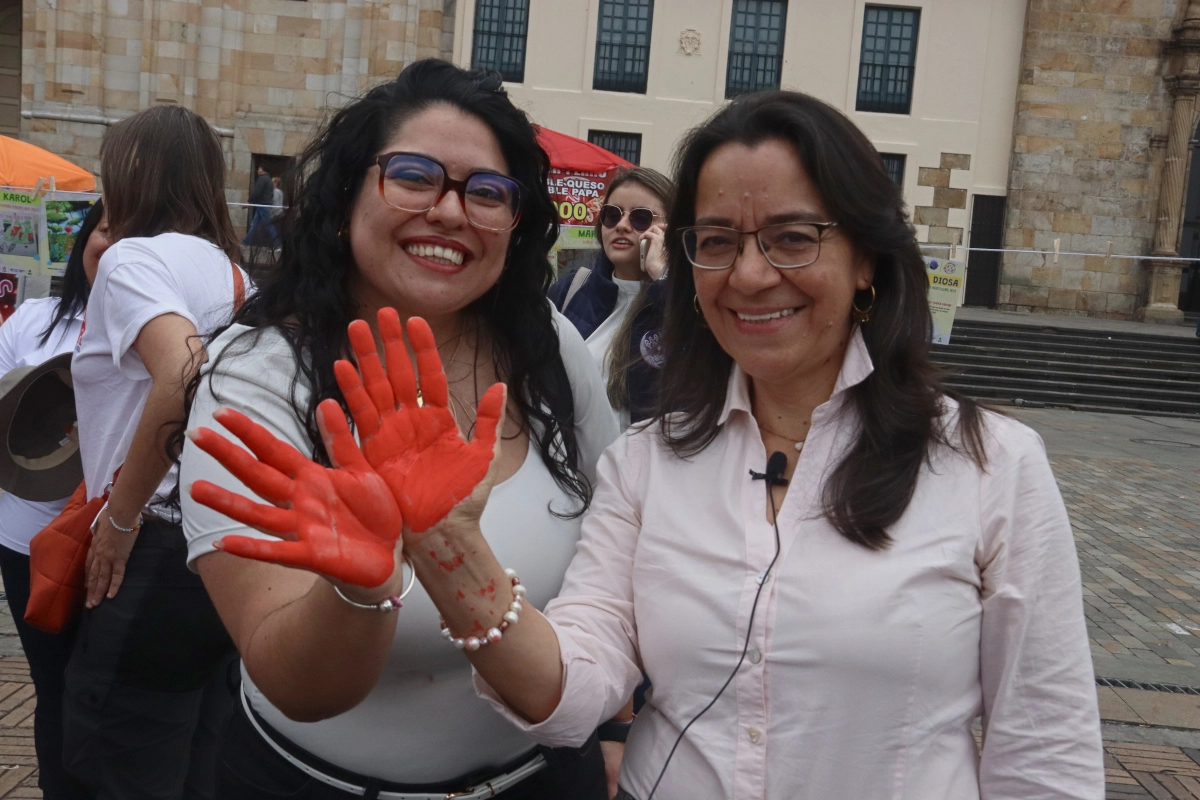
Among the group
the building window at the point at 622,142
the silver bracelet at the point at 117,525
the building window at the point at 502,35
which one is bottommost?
the silver bracelet at the point at 117,525

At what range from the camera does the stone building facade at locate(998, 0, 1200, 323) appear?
20.4m

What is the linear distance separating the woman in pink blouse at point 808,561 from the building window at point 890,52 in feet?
69.7

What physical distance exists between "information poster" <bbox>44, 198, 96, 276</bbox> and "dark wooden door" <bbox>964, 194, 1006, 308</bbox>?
17783 mm

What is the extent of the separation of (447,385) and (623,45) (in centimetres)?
2115

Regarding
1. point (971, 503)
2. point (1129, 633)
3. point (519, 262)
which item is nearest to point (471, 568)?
point (971, 503)

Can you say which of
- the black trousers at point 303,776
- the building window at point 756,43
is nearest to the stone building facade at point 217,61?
the building window at point 756,43

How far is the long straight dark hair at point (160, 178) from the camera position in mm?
2775

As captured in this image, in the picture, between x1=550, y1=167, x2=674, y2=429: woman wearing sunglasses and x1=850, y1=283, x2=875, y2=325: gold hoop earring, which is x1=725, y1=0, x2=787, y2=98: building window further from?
x1=850, y1=283, x2=875, y2=325: gold hoop earring

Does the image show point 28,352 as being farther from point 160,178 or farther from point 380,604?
point 380,604

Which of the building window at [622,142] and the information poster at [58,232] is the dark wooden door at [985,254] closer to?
the building window at [622,142]

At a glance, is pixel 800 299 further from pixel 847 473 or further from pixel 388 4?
pixel 388 4

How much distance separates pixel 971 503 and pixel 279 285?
132cm

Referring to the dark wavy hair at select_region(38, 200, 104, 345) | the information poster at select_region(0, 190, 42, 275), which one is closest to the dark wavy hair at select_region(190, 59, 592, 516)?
the dark wavy hair at select_region(38, 200, 104, 345)

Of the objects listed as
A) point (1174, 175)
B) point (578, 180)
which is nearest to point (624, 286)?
point (578, 180)
